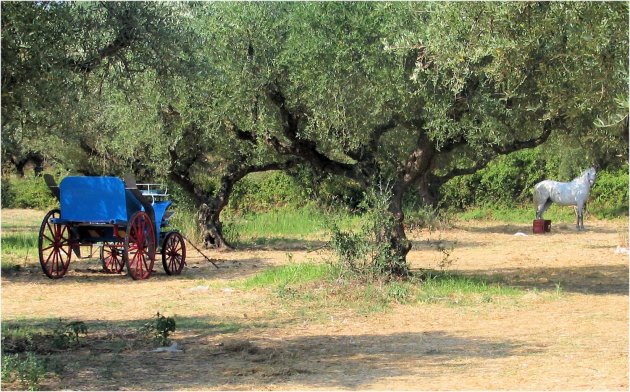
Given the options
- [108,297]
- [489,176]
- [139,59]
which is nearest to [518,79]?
[139,59]

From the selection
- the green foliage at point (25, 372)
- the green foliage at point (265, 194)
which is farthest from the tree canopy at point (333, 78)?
the green foliage at point (265, 194)

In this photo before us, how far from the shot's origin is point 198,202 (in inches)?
816

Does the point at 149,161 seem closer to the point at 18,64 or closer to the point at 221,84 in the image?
the point at 221,84

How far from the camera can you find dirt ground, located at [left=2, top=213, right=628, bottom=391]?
24.9 ft

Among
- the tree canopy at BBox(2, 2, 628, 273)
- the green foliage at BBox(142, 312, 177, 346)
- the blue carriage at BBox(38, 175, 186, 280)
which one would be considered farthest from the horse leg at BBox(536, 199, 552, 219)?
the green foliage at BBox(142, 312, 177, 346)

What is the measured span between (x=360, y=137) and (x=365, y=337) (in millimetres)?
4213

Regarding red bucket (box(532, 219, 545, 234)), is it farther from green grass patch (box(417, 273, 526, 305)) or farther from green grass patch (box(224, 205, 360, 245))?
green grass patch (box(417, 273, 526, 305))

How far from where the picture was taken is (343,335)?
998 cm

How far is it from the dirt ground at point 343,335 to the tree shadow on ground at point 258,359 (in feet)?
0.05

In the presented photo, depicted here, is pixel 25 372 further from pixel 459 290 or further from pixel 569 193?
pixel 569 193

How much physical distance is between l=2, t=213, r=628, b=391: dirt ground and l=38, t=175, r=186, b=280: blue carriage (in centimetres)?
43

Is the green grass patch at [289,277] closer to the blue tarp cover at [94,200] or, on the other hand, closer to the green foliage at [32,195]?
the blue tarp cover at [94,200]

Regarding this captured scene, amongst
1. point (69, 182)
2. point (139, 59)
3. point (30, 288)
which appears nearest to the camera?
point (139, 59)

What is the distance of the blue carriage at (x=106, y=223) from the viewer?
48.9ft
